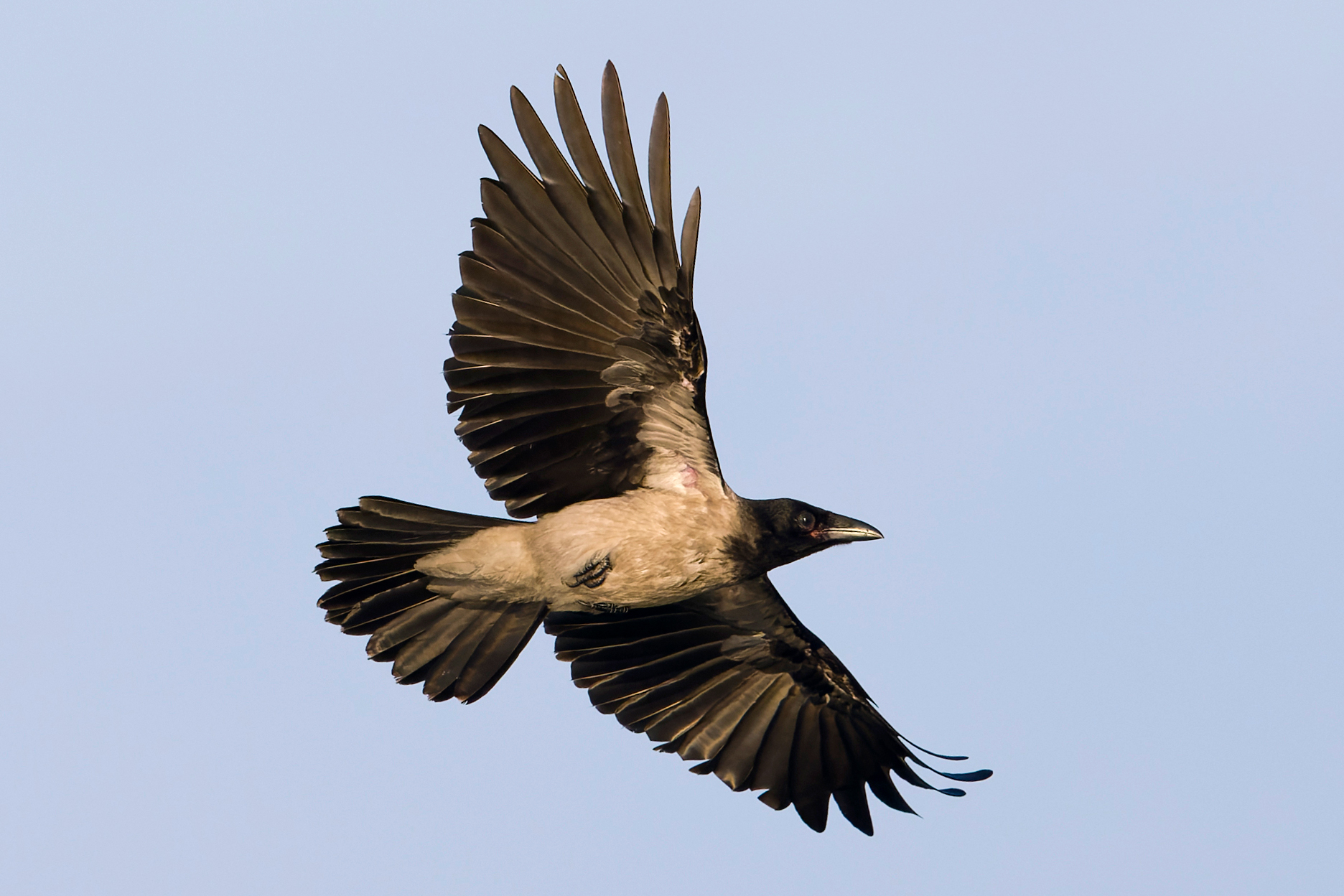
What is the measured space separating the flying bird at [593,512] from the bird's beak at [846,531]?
0.01 metres

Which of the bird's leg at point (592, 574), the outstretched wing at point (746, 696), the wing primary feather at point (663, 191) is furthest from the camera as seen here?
the outstretched wing at point (746, 696)

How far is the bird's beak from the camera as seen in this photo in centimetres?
970

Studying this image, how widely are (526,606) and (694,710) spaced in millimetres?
1687

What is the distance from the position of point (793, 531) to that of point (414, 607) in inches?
102

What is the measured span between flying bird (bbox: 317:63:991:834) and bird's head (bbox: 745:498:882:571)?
0.01 metres

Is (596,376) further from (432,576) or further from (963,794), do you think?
(963,794)

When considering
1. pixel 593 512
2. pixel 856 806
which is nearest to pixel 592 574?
pixel 593 512

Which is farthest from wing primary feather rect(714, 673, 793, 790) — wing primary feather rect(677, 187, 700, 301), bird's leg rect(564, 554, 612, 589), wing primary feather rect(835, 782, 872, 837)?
wing primary feather rect(677, 187, 700, 301)

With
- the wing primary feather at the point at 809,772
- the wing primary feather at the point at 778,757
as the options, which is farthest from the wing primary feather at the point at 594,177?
the wing primary feather at the point at 809,772

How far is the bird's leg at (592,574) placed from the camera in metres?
9.21

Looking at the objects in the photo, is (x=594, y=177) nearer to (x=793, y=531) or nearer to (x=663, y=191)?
(x=663, y=191)

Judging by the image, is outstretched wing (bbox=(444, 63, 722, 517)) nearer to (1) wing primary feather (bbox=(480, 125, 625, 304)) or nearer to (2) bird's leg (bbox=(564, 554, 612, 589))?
(1) wing primary feather (bbox=(480, 125, 625, 304))

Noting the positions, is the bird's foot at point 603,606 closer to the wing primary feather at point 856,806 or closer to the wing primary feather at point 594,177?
the wing primary feather at point 594,177

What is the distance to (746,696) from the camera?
10.8 m
